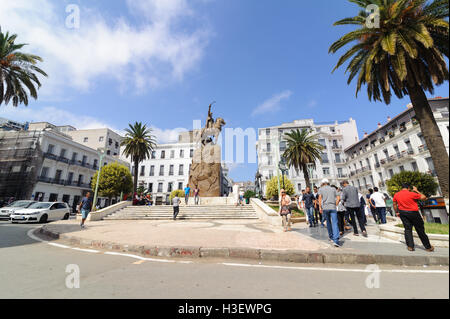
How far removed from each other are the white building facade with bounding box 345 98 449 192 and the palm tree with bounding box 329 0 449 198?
18.2 metres

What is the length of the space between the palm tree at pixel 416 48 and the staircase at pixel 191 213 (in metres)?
10.4

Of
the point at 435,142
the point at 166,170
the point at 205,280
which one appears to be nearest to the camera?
the point at 205,280

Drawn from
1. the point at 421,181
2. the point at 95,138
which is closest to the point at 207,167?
the point at 421,181

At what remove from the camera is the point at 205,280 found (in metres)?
3.31

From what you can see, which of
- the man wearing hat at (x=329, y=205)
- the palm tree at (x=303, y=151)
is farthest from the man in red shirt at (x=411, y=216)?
the palm tree at (x=303, y=151)

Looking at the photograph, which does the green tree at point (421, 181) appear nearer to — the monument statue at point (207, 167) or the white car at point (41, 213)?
the monument statue at point (207, 167)

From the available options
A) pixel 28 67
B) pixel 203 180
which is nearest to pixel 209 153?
pixel 203 180

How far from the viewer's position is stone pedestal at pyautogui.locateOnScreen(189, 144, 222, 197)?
19672mm

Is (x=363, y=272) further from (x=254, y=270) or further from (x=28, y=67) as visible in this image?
(x=28, y=67)

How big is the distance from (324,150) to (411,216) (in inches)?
1842

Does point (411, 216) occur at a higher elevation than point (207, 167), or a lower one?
lower

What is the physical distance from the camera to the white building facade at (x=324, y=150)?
149ft

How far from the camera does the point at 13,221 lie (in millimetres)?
13562

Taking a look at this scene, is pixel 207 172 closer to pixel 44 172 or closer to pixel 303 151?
pixel 303 151
